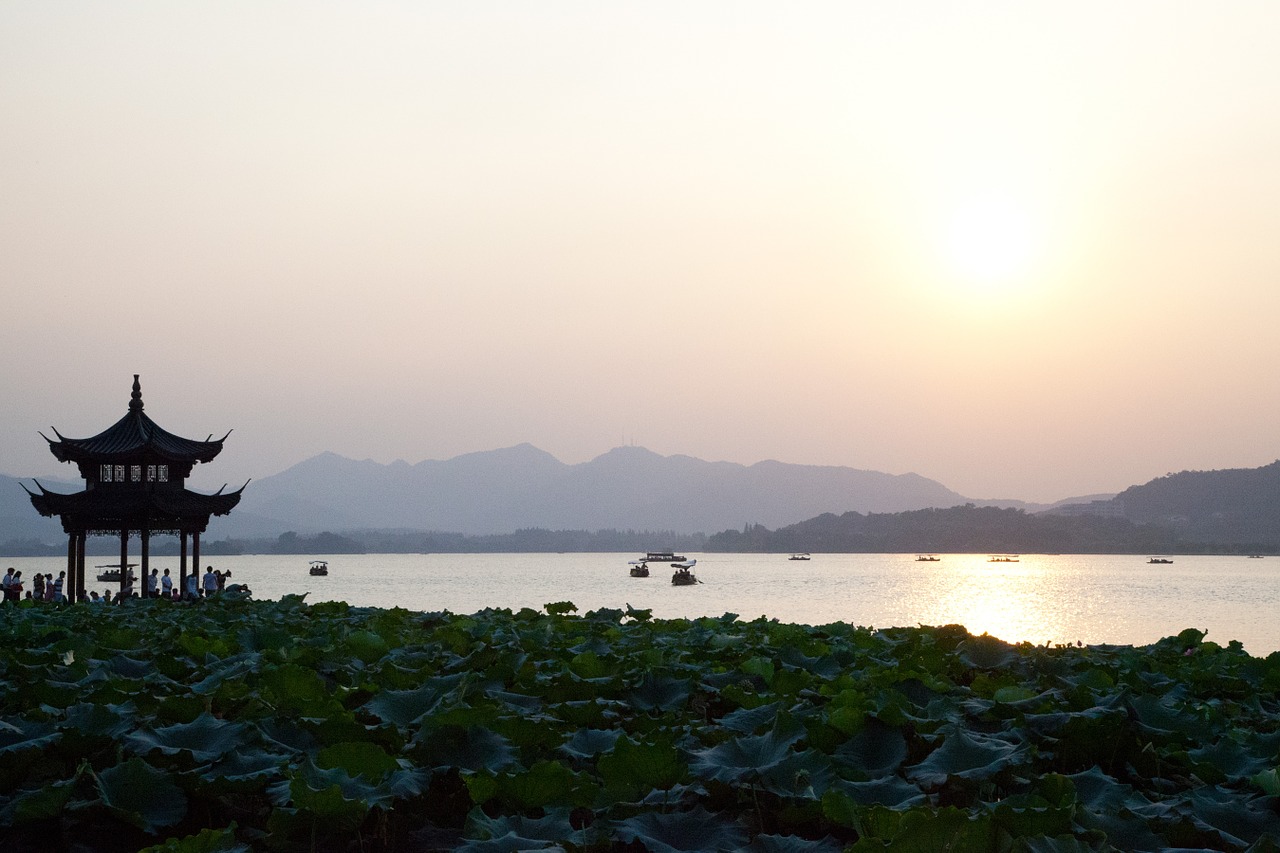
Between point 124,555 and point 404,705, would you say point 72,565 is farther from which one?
point 404,705

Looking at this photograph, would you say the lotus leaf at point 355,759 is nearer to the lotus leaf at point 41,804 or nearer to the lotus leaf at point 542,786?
the lotus leaf at point 542,786

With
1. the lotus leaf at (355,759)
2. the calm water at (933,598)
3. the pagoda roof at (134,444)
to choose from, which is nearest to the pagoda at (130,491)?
the pagoda roof at (134,444)

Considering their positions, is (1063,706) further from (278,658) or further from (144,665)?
(144,665)

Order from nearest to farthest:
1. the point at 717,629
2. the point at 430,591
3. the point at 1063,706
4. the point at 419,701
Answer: the point at 419,701, the point at 1063,706, the point at 717,629, the point at 430,591

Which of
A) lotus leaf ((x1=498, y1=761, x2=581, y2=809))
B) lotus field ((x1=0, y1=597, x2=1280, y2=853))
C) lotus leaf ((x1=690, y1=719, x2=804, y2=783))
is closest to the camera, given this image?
lotus field ((x1=0, y1=597, x2=1280, y2=853))

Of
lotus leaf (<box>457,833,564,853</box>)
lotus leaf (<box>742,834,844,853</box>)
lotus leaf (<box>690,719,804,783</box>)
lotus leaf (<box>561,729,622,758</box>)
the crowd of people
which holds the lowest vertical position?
the crowd of people

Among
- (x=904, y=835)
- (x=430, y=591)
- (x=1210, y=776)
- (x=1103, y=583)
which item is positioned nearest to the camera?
(x=904, y=835)

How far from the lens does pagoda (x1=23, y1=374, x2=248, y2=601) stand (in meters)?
32.3

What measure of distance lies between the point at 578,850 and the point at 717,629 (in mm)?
6517

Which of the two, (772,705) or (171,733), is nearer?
(171,733)

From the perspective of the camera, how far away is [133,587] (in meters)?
34.0

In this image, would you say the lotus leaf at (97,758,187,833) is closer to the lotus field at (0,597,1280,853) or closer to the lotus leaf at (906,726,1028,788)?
the lotus field at (0,597,1280,853)

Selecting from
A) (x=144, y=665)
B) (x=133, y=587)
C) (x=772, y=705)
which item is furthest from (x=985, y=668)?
(x=133, y=587)

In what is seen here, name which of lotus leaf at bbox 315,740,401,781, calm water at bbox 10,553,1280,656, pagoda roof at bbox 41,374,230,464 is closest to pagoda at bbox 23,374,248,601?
pagoda roof at bbox 41,374,230,464
